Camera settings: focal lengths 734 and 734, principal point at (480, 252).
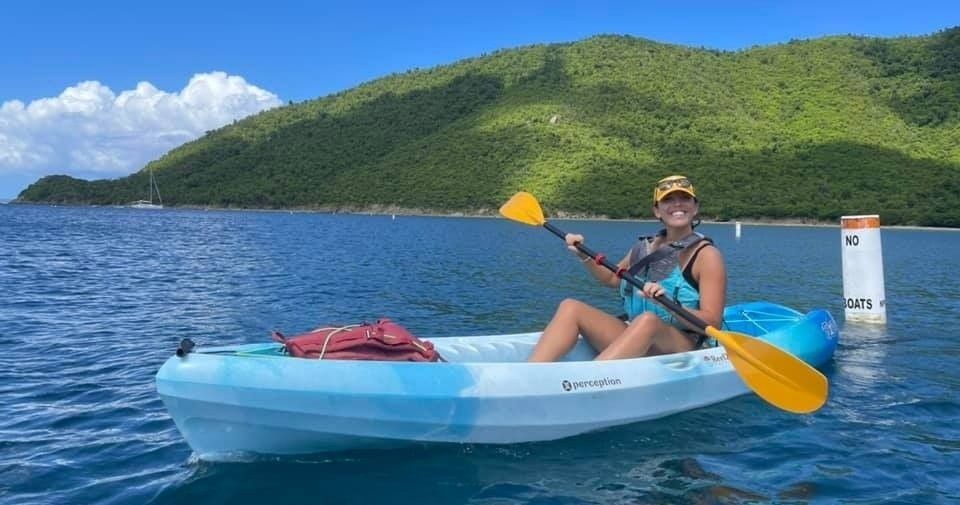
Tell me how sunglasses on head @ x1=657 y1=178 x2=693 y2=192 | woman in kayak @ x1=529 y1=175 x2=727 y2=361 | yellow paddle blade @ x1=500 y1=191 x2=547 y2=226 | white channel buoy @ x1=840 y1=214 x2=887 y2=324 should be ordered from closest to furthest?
1. woman in kayak @ x1=529 y1=175 x2=727 y2=361
2. sunglasses on head @ x1=657 y1=178 x2=693 y2=192
3. yellow paddle blade @ x1=500 y1=191 x2=547 y2=226
4. white channel buoy @ x1=840 y1=214 x2=887 y2=324

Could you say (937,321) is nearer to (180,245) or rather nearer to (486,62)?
(180,245)

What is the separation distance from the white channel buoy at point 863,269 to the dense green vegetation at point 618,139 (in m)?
61.0

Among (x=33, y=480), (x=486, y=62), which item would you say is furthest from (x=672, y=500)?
(x=486, y=62)

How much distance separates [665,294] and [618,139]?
97180 mm

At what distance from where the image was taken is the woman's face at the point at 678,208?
237 inches

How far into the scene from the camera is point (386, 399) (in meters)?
4.87

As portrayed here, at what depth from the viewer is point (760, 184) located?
261ft

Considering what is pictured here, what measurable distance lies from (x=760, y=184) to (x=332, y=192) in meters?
62.0

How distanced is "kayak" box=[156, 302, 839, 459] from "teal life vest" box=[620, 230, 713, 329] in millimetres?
491

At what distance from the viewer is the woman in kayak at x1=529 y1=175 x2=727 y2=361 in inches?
A: 230

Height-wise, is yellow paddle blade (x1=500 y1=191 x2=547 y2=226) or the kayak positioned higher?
yellow paddle blade (x1=500 y1=191 x2=547 y2=226)

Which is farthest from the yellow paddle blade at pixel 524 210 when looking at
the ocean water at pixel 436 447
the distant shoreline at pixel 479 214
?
the distant shoreline at pixel 479 214

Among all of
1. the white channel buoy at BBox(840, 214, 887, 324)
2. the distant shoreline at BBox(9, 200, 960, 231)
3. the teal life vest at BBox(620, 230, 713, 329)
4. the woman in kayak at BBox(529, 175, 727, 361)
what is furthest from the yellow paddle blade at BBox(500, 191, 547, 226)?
the distant shoreline at BBox(9, 200, 960, 231)

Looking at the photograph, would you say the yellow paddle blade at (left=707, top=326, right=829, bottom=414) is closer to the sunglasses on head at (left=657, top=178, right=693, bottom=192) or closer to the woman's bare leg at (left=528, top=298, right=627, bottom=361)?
the woman's bare leg at (left=528, top=298, right=627, bottom=361)
